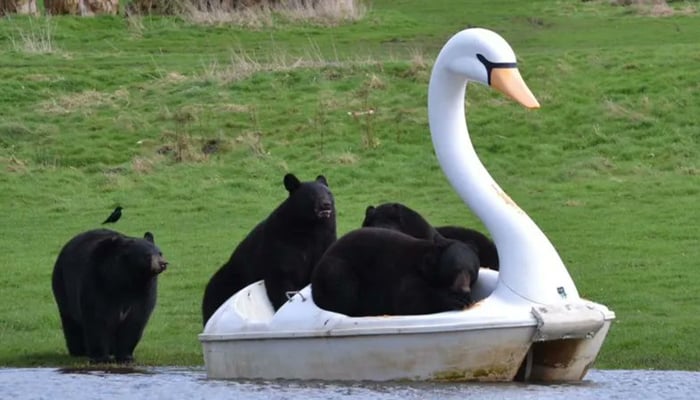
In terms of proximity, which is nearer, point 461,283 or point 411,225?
point 461,283

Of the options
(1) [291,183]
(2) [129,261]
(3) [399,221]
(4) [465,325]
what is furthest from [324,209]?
(4) [465,325]

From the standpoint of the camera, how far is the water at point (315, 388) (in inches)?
494

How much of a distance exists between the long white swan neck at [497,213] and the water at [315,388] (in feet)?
2.21

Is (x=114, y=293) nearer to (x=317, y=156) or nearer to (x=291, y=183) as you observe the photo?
(x=291, y=183)

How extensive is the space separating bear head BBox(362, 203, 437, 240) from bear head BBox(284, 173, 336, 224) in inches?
14.3

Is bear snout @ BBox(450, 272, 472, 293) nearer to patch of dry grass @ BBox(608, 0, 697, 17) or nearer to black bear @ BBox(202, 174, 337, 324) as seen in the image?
black bear @ BBox(202, 174, 337, 324)

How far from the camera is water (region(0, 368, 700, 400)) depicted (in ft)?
41.2

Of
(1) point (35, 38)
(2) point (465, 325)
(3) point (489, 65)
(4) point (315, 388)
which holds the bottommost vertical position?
(1) point (35, 38)

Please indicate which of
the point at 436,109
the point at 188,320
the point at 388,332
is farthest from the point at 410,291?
the point at 188,320

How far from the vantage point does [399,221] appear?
15.3m

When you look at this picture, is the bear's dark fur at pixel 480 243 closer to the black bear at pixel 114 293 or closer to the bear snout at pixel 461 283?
the bear snout at pixel 461 283

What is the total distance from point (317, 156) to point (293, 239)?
13.7 metres

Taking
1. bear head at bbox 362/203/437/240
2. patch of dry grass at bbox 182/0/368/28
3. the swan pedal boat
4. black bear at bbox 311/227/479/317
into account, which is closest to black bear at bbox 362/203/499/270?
bear head at bbox 362/203/437/240

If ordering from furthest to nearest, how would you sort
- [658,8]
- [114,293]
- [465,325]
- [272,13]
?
1. [658,8]
2. [272,13]
3. [114,293]
4. [465,325]
